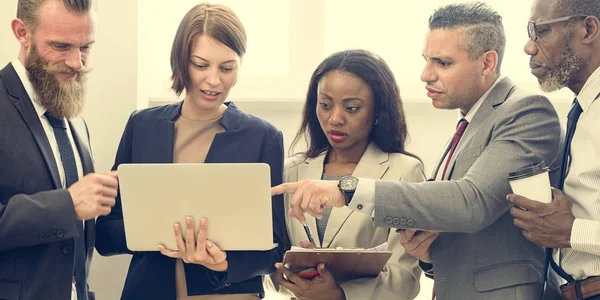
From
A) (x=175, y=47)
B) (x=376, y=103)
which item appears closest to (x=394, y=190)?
(x=376, y=103)

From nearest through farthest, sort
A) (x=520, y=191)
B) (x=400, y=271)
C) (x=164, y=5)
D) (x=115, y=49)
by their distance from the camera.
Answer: (x=520, y=191) < (x=400, y=271) < (x=115, y=49) < (x=164, y=5)

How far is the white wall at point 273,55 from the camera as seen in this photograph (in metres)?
3.97

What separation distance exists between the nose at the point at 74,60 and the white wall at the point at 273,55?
965 mm

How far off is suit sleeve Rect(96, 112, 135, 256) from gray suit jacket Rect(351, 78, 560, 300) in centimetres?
98

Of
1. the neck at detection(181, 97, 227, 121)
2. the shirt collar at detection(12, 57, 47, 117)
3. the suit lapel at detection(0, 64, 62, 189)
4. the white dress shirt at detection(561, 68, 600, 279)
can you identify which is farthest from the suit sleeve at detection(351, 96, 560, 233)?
the shirt collar at detection(12, 57, 47, 117)

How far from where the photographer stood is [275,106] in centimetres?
438

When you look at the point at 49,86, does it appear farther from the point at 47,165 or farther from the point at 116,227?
the point at 116,227

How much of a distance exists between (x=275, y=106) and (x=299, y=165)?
2.99 ft

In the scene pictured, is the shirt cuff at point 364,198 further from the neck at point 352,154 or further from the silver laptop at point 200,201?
the neck at point 352,154

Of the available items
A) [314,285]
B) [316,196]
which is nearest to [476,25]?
[316,196]

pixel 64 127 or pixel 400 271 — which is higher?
pixel 64 127

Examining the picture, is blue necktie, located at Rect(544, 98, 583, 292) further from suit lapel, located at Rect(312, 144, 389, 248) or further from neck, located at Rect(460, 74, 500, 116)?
suit lapel, located at Rect(312, 144, 389, 248)

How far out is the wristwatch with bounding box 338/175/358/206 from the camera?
277 centimetres

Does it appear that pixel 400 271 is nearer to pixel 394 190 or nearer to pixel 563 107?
pixel 394 190
